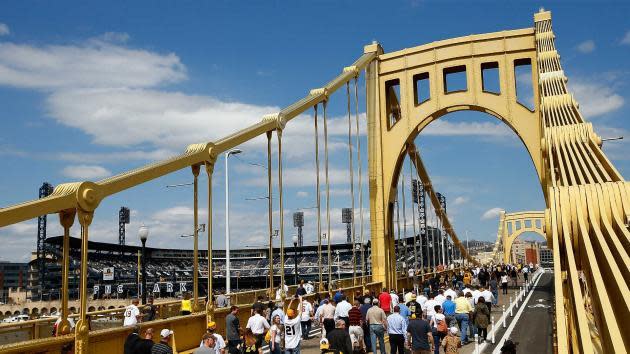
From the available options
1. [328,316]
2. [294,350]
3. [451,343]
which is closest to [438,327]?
[451,343]

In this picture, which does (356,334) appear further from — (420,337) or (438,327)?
(438,327)

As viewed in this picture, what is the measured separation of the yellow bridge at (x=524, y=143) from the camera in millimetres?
5918

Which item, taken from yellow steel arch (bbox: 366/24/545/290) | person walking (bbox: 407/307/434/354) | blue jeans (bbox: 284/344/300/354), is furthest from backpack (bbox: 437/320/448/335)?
yellow steel arch (bbox: 366/24/545/290)

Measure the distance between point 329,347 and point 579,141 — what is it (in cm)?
662

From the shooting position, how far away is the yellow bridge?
5918 mm

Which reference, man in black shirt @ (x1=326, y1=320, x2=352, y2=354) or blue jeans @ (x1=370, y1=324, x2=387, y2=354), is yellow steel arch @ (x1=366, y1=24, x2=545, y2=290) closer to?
blue jeans @ (x1=370, y1=324, x2=387, y2=354)

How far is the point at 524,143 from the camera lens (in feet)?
99.0

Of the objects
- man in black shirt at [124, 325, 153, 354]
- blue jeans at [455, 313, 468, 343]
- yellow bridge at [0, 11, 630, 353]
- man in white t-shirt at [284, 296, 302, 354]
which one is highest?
yellow bridge at [0, 11, 630, 353]

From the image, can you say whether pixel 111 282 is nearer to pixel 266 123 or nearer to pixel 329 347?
pixel 266 123

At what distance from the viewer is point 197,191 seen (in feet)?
44.6

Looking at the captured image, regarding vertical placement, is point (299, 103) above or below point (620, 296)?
above

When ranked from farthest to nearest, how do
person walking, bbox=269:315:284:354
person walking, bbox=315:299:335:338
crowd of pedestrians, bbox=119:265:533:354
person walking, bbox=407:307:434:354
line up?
person walking, bbox=315:299:335:338, person walking, bbox=407:307:434:354, person walking, bbox=269:315:284:354, crowd of pedestrians, bbox=119:265:533:354

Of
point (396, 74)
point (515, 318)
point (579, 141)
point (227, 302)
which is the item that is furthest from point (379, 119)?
point (579, 141)

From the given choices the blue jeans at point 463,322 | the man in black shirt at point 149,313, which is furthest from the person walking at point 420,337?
the man in black shirt at point 149,313
